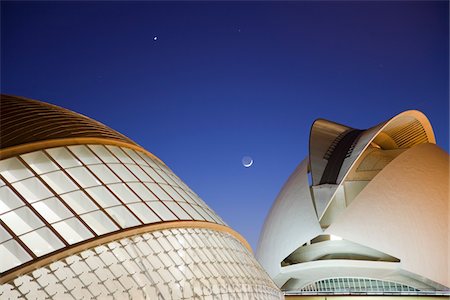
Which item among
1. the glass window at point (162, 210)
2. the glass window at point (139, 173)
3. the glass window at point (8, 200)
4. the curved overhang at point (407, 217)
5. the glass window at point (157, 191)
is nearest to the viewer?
the glass window at point (8, 200)

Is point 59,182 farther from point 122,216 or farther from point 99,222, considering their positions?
point 122,216

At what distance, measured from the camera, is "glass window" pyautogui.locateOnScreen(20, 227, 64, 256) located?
10.2 meters

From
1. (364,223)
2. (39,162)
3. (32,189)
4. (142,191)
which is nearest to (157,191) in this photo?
(142,191)

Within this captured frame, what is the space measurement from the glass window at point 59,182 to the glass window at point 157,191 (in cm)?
253

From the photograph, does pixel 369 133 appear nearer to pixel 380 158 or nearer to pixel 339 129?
pixel 380 158

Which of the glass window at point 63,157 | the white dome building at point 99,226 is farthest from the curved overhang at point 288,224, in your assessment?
the glass window at point 63,157

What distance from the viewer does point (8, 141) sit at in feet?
42.1

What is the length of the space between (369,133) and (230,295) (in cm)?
2026

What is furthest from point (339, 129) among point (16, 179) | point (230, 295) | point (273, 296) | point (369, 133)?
point (16, 179)

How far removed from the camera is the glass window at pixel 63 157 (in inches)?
516

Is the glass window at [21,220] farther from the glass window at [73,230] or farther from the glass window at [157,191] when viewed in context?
the glass window at [157,191]

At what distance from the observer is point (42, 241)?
10492 millimetres

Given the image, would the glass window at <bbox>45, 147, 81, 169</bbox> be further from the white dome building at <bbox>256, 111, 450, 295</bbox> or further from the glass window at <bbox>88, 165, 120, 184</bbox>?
the white dome building at <bbox>256, 111, 450, 295</bbox>

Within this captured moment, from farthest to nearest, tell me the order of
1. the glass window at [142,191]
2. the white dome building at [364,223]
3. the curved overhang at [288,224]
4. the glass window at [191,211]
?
the curved overhang at [288,224], the white dome building at [364,223], the glass window at [191,211], the glass window at [142,191]
